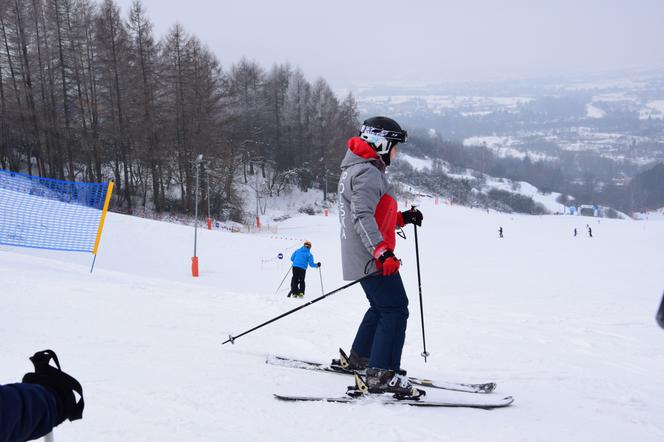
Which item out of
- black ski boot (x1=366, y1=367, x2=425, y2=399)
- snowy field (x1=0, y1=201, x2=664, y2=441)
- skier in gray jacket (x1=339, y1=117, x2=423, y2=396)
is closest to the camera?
snowy field (x1=0, y1=201, x2=664, y2=441)

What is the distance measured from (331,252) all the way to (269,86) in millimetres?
43310

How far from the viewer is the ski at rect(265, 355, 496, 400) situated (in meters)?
3.78

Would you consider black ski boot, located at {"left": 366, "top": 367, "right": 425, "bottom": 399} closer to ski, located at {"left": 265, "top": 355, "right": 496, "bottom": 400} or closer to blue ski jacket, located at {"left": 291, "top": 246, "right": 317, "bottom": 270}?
ski, located at {"left": 265, "top": 355, "right": 496, "bottom": 400}

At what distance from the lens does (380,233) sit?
10.9 feet

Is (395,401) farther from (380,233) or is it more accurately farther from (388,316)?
(380,233)

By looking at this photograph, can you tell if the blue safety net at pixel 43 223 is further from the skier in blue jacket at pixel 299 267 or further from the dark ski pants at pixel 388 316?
the dark ski pants at pixel 388 316

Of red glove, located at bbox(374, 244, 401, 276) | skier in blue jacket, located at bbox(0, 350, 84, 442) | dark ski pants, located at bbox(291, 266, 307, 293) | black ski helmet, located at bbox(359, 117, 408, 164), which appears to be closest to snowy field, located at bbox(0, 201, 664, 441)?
red glove, located at bbox(374, 244, 401, 276)

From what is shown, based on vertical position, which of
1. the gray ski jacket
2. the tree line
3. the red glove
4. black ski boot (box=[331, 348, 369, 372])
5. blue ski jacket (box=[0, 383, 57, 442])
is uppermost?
the tree line

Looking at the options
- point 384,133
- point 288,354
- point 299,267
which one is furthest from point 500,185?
point 384,133

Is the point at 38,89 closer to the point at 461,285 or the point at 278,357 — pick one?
the point at 461,285

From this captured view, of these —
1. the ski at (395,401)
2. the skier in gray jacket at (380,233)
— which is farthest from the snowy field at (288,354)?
the skier in gray jacket at (380,233)

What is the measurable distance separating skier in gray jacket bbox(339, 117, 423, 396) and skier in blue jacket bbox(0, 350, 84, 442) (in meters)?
2.15

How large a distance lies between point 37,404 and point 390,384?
99.2 inches

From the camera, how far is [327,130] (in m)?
57.1
